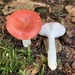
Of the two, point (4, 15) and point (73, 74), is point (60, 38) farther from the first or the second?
point (4, 15)

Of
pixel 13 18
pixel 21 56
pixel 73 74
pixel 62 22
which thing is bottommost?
pixel 73 74

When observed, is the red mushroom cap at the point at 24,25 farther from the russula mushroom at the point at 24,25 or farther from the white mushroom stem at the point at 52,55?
the white mushroom stem at the point at 52,55

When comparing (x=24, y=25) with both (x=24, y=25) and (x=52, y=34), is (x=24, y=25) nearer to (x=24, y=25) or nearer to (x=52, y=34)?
(x=24, y=25)

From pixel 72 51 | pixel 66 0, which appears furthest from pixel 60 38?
pixel 66 0

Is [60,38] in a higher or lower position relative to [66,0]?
lower

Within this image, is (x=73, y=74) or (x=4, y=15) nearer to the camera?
(x=73, y=74)

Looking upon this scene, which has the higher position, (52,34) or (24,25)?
(24,25)

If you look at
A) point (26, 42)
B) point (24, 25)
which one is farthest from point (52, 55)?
point (24, 25)

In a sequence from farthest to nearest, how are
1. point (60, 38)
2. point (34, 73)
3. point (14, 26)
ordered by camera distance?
point (60, 38) < point (34, 73) < point (14, 26)
